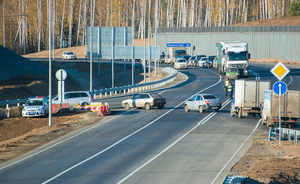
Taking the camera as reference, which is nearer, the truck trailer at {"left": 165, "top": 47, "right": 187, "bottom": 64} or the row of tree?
the truck trailer at {"left": 165, "top": 47, "right": 187, "bottom": 64}

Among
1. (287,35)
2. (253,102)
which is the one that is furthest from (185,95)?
(287,35)

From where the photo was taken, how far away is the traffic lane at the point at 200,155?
771 inches

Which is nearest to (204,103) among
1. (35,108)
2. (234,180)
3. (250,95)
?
A: (250,95)

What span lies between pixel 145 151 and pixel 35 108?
1589 cm

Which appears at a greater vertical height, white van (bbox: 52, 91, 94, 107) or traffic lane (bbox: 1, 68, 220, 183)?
white van (bbox: 52, 91, 94, 107)

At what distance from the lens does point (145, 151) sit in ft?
81.7

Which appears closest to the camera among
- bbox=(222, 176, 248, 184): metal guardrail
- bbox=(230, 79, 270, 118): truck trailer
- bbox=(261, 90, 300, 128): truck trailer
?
bbox=(222, 176, 248, 184): metal guardrail

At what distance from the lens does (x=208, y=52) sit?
350ft

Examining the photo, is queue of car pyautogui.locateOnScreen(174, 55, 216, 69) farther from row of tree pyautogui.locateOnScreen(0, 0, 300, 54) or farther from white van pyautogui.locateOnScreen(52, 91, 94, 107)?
row of tree pyautogui.locateOnScreen(0, 0, 300, 54)

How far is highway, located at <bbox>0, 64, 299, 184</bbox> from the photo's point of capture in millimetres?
20078

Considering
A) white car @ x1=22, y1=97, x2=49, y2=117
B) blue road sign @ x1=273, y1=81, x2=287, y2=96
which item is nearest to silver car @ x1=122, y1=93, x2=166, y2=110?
white car @ x1=22, y1=97, x2=49, y2=117

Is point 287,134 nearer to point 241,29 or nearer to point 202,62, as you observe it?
point 202,62

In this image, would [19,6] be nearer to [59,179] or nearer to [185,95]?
[185,95]

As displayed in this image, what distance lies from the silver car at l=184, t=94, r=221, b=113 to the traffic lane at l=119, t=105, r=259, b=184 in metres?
3.71
